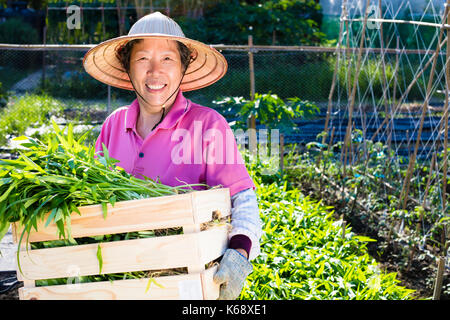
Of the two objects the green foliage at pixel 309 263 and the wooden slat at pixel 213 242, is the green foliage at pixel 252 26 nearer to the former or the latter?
the green foliage at pixel 309 263

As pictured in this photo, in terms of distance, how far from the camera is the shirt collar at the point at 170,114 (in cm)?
173

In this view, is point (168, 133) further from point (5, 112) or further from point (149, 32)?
point (5, 112)

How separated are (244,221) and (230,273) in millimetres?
209

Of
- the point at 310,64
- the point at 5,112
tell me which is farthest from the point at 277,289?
the point at 310,64

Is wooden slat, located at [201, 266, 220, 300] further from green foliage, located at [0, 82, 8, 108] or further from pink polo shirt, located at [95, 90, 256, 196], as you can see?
green foliage, located at [0, 82, 8, 108]

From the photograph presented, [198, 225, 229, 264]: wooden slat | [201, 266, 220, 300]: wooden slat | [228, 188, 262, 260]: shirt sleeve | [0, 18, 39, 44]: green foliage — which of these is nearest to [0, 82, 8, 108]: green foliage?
[0, 18, 39, 44]: green foliage

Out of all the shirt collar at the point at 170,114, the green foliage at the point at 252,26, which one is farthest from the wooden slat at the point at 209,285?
the green foliage at the point at 252,26

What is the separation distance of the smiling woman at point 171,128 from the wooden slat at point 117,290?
25 centimetres

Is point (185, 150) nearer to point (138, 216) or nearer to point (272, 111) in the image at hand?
point (138, 216)

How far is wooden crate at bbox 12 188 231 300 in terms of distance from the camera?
1.25 meters

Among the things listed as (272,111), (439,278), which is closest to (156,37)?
(439,278)

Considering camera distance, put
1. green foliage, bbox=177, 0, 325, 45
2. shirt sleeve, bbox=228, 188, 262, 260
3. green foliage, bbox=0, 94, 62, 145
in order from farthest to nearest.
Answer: green foliage, bbox=177, 0, 325, 45 < green foliage, bbox=0, 94, 62, 145 < shirt sleeve, bbox=228, 188, 262, 260

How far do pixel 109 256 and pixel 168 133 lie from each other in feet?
1.92
